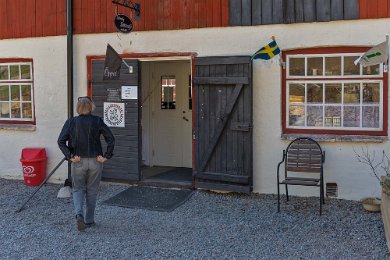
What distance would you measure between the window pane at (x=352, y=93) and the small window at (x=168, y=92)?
3675 millimetres

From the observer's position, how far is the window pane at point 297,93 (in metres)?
7.33

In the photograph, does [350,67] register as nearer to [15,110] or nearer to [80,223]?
[80,223]

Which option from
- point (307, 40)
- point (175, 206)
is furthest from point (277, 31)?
point (175, 206)

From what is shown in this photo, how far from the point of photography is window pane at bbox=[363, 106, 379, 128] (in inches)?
275

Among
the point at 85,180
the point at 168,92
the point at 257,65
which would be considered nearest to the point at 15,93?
the point at 168,92

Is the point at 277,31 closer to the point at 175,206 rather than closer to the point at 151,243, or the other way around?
the point at 175,206

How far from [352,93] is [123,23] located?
384 centimetres

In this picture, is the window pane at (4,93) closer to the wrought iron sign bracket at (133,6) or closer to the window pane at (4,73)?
the window pane at (4,73)

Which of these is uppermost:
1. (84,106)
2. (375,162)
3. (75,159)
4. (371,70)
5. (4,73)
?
(4,73)

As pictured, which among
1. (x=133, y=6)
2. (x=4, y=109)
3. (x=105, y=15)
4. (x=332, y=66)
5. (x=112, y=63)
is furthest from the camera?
(x=4, y=109)

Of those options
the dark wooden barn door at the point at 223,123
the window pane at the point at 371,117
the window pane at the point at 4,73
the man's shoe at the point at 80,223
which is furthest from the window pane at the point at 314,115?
the window pane at the point at 4,73

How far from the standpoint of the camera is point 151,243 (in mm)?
5461

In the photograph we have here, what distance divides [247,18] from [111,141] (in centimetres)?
314

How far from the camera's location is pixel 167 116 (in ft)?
31.4
